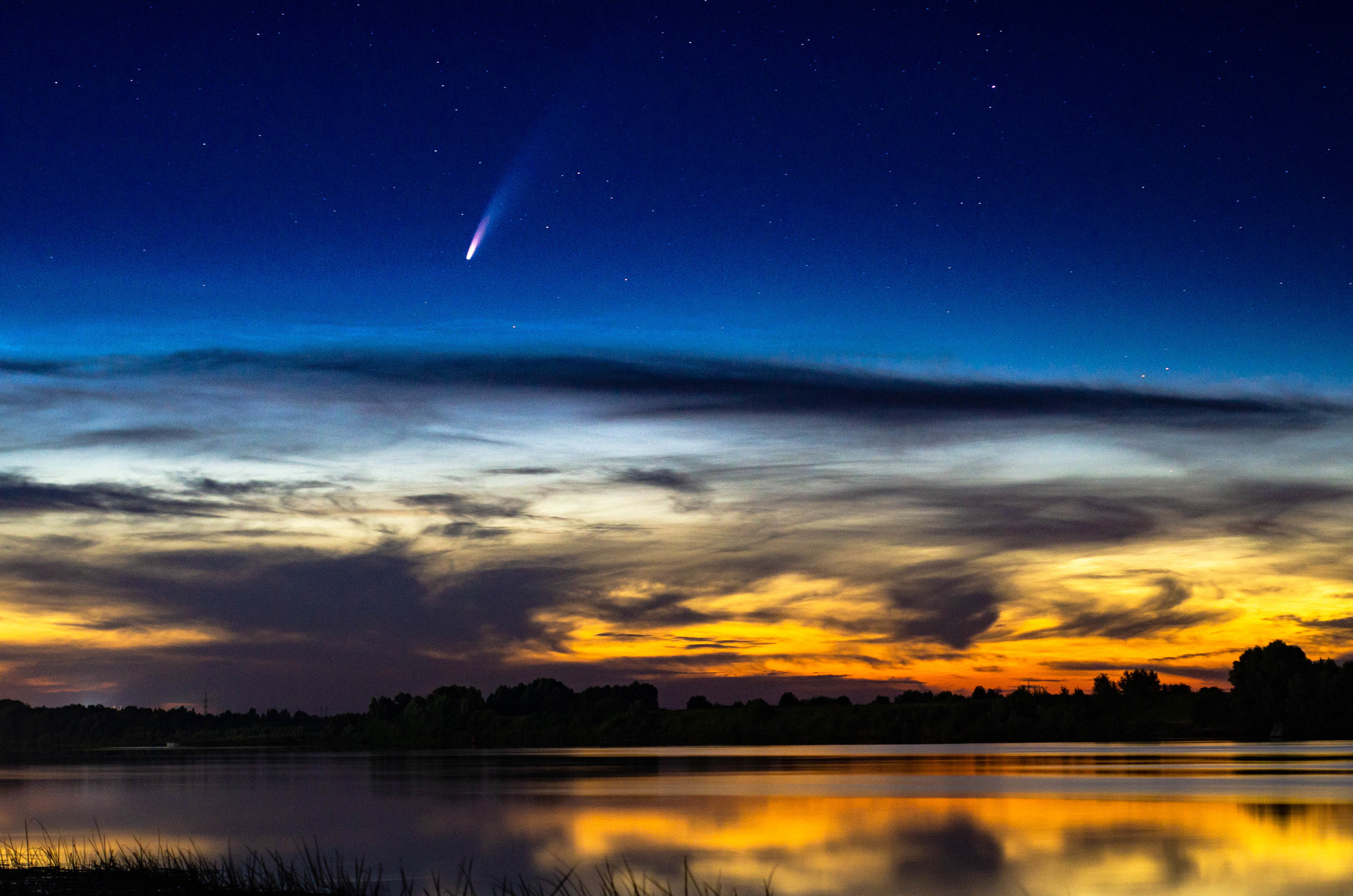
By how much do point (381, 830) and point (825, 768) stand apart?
59.7 metres

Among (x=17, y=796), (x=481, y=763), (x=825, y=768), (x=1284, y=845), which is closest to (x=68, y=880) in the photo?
(x=1284, y=845)

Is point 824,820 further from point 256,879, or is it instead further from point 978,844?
point 256,879

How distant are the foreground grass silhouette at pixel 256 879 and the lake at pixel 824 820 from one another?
287cm

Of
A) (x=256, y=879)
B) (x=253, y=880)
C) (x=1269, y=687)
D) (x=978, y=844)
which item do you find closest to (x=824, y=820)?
(x=978, y=844)

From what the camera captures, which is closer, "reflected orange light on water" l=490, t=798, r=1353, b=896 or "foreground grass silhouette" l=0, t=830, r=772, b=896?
"foreground grass silhouette" l=0, t=830, r=772, b=896

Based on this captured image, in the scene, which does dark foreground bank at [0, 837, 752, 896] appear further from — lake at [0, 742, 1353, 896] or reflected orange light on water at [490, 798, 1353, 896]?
reflected orange light on water at [490, 798, 1353, 896]

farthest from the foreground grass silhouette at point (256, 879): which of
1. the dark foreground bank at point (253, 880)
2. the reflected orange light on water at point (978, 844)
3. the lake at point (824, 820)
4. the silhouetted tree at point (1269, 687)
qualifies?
the silhouetted tree at point (1269, 687)

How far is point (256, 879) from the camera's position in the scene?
2873 centimetres

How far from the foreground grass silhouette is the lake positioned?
2.87m

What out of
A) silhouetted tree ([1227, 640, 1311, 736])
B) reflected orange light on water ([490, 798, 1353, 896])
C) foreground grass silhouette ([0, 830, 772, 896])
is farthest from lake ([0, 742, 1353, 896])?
silhouetted tree ([1227, 640, 1311, 736])

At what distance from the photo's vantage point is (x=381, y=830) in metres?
49.8

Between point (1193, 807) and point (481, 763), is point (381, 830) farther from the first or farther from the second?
point (481, 763)

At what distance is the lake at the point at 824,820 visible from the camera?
117 feet

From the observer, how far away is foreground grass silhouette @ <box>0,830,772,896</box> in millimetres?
25891
